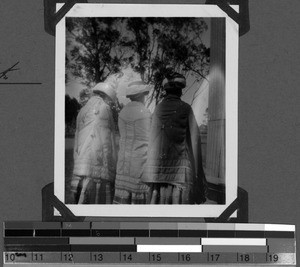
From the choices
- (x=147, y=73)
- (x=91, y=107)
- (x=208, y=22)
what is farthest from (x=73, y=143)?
(x=208, y=22)

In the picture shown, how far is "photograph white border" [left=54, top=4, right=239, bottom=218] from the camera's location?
360 centimetres

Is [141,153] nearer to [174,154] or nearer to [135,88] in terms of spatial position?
[174,154]

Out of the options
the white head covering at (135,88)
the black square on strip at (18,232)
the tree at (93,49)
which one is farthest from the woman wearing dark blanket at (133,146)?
the black square on strip at (18,232)

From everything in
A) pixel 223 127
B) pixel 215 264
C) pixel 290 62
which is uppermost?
pixel 290 62

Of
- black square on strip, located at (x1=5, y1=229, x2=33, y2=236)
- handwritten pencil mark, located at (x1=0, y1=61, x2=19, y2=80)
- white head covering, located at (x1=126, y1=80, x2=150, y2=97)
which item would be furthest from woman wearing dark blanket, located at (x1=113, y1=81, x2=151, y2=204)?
handwritten pencil mark, located at (x1=0, y1=61, x2=19, y2=80)

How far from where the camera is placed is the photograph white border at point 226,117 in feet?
11.8

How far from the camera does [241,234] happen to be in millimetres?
3607

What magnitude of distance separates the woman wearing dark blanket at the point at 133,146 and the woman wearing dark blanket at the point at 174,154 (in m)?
0.03

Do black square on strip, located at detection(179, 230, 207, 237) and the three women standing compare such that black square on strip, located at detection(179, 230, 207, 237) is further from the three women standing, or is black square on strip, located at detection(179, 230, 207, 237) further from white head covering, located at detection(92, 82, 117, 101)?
white head covering, located at detection(92, 82, 117, 101)

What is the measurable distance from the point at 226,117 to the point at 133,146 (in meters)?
0.39

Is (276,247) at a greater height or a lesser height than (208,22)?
lesser

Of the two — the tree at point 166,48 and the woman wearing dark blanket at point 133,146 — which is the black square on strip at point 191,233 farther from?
the tree at point 166,48

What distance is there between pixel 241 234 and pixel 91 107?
0.78 m

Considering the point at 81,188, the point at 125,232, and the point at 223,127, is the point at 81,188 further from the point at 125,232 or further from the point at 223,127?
the point at 223,127
